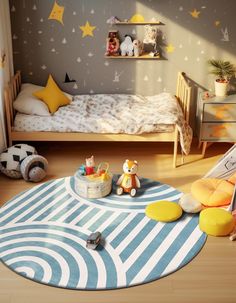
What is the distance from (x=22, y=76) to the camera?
4.59 meters

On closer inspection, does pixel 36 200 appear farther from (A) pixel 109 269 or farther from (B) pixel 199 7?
(B) pixel 199 7

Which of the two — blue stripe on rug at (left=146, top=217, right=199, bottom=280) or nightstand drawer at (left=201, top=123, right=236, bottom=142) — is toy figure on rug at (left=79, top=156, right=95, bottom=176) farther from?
nightstand drawer at (left=201, top=123, right=236, bottom=142)

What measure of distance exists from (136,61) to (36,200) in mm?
1890

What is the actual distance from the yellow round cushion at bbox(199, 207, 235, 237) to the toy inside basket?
78cm

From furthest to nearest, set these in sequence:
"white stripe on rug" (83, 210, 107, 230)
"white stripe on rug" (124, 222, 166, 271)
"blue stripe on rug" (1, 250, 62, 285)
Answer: "white stripe on rug" (83, 210, 107, 230) → "white stripe on rug" (124, 222, 166, 271) → "blue stripe on rug" (1, 250, 62, 285)

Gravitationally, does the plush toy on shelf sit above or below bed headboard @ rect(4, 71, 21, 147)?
above

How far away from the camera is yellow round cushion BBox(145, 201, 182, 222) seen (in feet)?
10.1

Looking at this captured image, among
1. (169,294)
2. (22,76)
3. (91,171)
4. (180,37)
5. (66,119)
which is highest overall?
(180,37)

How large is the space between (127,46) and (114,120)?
88cm

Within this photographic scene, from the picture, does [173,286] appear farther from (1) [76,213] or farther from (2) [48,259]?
(1) [76,213]

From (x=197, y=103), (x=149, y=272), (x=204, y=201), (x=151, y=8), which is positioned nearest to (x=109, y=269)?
(x=149, y=272)

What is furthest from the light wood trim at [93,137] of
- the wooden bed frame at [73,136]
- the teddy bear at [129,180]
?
the teddy bear at [129,180]

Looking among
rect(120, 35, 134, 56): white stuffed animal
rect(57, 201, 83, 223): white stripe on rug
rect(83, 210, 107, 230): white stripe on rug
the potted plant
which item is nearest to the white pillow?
rect(120, 35, 134, 56): white stuffed animal

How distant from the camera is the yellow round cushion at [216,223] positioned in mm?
2930
